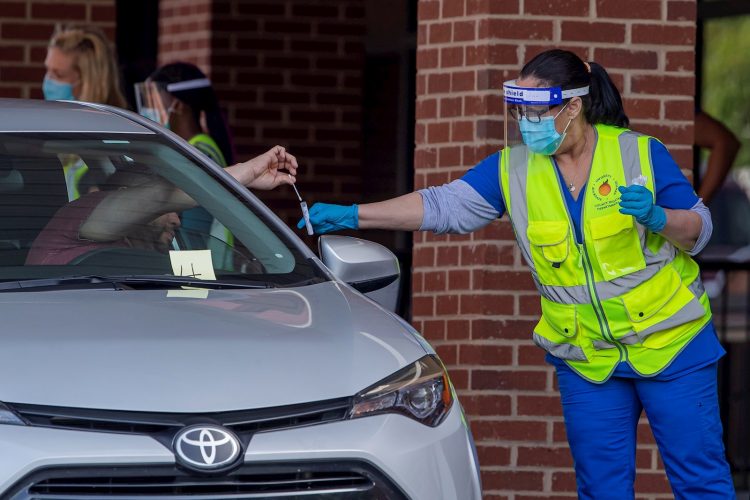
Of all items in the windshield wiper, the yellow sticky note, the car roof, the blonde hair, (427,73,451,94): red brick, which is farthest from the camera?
the blonde hair

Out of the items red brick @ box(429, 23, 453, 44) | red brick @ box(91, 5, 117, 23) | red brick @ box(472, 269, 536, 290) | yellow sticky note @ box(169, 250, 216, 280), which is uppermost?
red brick @ box(91, 5, 117, 23)

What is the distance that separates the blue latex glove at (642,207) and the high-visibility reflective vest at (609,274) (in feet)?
0.56

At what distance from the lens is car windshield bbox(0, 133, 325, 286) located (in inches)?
201

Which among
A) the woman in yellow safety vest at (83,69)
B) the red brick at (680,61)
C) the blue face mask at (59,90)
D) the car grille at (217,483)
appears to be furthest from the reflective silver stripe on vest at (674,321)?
the blue face mask at (59,90)

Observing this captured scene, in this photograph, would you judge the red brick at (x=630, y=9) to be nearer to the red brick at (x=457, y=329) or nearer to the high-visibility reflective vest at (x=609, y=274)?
the red brick at (x=457, y=329)

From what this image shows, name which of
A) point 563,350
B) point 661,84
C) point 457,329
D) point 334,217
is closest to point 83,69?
point 457,329

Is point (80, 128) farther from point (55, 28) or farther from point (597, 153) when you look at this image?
point (55, 28)

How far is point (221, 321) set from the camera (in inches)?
179

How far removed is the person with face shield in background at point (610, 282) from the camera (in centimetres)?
545

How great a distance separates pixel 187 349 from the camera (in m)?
4.33

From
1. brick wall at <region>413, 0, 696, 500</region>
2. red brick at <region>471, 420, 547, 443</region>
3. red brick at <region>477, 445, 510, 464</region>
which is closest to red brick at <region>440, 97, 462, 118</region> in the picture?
brick wall at <region>413, 0, 696, 500</region>

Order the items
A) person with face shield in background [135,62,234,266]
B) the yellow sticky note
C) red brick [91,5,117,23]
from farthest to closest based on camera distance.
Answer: red brick [91,5,117,23], person with face shield in background [135,62,234,266], the yellow sticky note

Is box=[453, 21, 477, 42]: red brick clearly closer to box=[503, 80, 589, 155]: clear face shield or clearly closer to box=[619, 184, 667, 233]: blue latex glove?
box=[503, 80, 589, 155]: clear face shield

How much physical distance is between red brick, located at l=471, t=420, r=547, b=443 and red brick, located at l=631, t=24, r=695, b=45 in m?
Answer: 1.61
